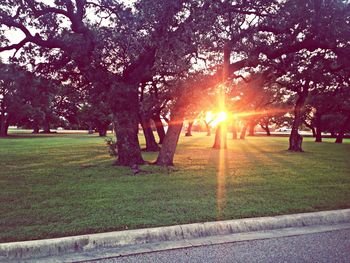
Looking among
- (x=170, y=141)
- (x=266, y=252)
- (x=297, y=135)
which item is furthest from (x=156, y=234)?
(x=297, y=135)

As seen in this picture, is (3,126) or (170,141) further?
(3,126)

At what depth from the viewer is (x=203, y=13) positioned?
9117 millimetres

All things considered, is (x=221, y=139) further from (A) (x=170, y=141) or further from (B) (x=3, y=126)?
(B) (x=3, y=126)

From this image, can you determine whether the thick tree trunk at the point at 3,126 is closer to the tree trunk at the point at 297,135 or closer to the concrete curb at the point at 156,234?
the tree trunk at the point at 297,135

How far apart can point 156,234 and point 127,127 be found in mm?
Result: 7949

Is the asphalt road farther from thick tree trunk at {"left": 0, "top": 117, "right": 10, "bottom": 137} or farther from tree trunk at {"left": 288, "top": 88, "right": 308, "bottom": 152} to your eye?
thick tree trunk at {"left": 0, "top": 117, "right": 10, "bottom": 137}

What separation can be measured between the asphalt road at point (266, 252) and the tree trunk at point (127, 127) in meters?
8.27

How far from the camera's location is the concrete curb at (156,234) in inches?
152

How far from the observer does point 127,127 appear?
1196cm

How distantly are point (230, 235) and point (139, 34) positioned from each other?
7.18m

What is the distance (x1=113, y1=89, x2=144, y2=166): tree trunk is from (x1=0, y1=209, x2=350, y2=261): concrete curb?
7.71 metres

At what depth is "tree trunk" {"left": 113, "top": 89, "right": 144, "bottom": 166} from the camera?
11719 mm

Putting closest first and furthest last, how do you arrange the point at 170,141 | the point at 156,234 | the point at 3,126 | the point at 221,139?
1. the point at 156,234
2. the point at 170,141
3. the point at 221,139
4. the point at 3,126

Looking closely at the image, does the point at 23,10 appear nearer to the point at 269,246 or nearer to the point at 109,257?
the point at 109,257
